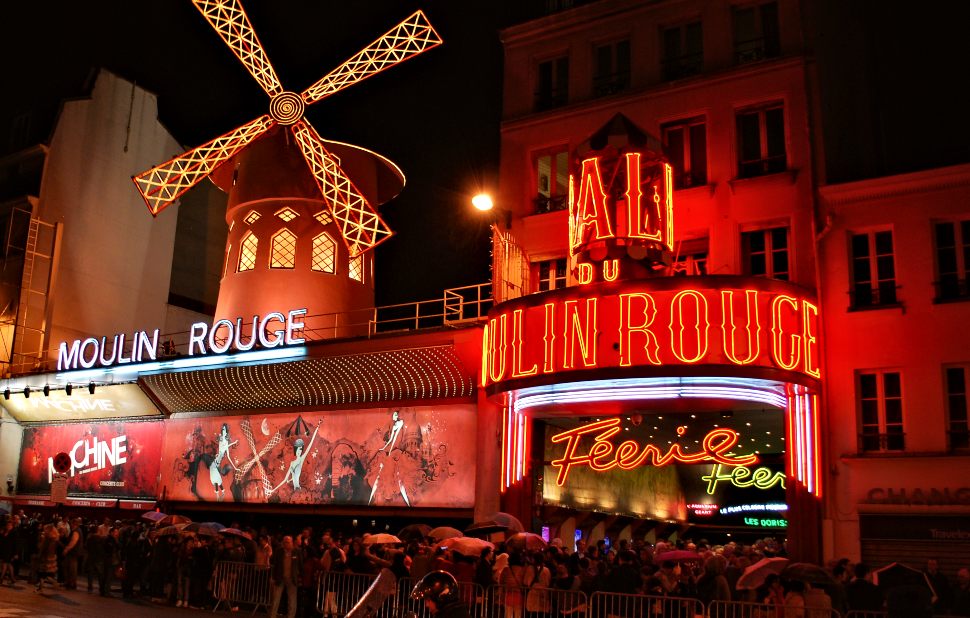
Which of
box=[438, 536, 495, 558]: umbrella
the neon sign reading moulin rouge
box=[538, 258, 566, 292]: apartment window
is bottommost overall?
box=[438, 536, 495, 558]: umbrella

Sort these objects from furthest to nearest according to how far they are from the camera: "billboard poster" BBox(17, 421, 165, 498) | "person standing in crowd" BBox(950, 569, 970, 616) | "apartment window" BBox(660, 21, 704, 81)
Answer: "billboard poster" BBox(17, 421, 165, 498) < "apartment window" BBox(660, 21, 704, 81) < "person standing in crowd" BBox(950, 569, 970, 616)

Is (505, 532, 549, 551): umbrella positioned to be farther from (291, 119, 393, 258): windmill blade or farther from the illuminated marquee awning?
(291, 119, 393, 258): windmill blade

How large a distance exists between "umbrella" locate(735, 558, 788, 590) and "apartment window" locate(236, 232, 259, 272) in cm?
1733

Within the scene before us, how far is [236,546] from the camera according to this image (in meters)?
16.9

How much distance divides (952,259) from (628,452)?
6.17 meters

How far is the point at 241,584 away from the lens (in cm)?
1585

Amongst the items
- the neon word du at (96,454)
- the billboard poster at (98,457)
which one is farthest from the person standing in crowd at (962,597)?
the neon word du at (96,454)

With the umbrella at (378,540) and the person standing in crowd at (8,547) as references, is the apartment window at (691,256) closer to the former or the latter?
the umbrella at (378,540)

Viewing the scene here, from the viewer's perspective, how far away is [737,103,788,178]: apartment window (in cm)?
1741

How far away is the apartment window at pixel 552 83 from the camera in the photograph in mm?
20188

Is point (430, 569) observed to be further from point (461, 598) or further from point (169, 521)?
point (169, 521)

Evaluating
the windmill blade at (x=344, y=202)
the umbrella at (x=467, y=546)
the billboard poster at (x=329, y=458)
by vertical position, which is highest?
the windmill blade at (x=344, y=202)

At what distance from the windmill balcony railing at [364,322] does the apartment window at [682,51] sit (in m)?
5.67

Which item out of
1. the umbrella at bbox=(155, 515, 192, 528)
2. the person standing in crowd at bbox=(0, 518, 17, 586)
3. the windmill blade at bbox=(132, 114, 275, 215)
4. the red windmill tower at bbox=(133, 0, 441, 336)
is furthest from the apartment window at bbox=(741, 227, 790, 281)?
the person standing in crowd at bbox=(0, 518, 17, 586)
